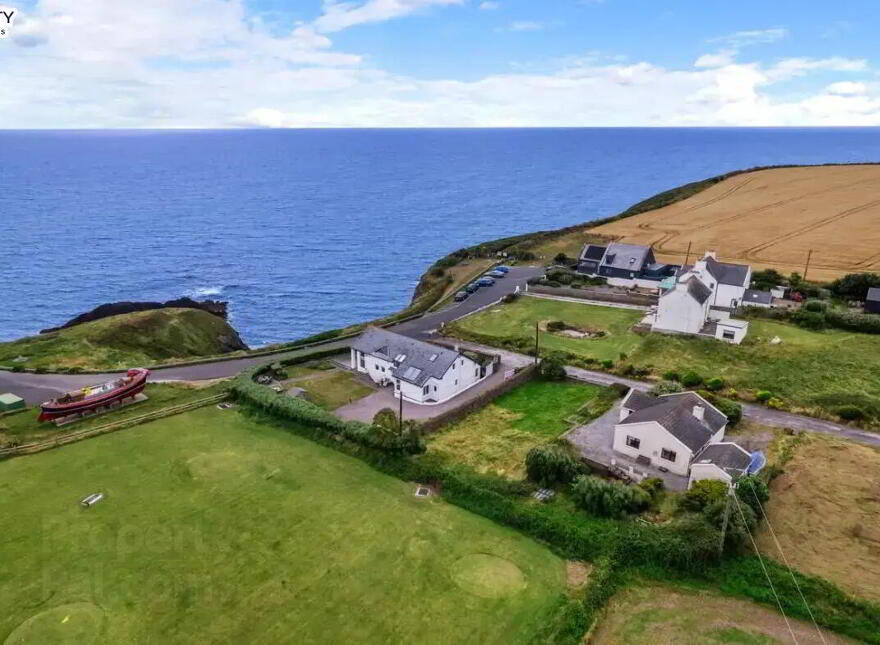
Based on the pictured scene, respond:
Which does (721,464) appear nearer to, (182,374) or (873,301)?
(182,374)

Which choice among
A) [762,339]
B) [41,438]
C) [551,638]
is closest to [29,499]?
[41,438]

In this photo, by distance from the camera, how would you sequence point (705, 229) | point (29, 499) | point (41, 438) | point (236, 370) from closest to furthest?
1. point (29, 499)
2. point (41, 438)
3. point (236, 370)
4. point (705, 229)

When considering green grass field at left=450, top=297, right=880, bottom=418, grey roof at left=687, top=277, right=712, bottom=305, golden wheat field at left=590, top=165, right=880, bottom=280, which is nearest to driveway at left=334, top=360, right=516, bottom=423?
green grass field at left=450, top=297, right=880, bottom=418

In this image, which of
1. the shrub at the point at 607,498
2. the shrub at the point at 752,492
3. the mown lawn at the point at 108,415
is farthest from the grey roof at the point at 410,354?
the shrub at the point at 752,492

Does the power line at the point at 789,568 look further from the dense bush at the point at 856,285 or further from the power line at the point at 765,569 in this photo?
the dense bush at the point at 856,285

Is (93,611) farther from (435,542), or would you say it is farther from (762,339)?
(762,339)

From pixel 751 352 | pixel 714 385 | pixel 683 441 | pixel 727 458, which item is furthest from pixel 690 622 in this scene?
pixel 751 352

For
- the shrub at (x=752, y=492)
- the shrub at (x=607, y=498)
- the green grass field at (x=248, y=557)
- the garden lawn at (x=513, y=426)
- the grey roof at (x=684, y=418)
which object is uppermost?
the grey roof at (x=684, y=418)
